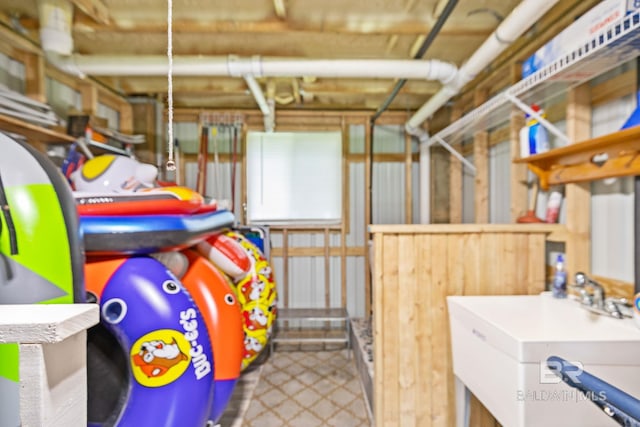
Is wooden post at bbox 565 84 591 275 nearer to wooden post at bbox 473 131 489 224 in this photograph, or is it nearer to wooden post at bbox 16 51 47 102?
wooden post at bbox 473 131 489 224

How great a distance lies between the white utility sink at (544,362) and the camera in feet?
3.27

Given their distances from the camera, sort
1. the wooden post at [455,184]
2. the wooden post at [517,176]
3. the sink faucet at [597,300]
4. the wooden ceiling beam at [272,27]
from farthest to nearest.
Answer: the wooden post at [455,184] < the wooden post at [517,176] < the wooden ceiling beam at [272,27] < the sink faucet at [597,300]

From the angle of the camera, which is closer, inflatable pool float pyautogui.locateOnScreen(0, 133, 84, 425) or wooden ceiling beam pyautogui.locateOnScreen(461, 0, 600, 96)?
inflatable pool float pyautogui.locateOnScreen(0, 133, 84, 425)

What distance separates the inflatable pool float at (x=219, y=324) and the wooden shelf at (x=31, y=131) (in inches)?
48.6

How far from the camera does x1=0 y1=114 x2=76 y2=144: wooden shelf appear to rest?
169 centimetres

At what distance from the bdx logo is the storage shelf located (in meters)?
1.10

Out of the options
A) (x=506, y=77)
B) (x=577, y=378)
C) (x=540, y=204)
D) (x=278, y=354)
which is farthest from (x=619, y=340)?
(x=278, y=354)

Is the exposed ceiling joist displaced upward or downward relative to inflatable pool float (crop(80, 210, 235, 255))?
upward

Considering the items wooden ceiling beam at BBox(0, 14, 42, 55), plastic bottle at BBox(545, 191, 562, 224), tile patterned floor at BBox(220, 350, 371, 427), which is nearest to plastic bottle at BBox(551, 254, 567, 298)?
plastic bottle at BBox(545, 191, 562, 224)

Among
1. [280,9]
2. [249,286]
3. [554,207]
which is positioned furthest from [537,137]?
[249,286]

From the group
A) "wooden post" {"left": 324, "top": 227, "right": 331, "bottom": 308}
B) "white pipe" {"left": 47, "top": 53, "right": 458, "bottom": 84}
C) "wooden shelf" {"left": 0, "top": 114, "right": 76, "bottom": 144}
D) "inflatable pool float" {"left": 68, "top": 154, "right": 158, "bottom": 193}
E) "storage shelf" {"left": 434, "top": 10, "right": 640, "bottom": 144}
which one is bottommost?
"wooden post" {"left": 324, "top": 227, "right": 331, "bottom": 308}

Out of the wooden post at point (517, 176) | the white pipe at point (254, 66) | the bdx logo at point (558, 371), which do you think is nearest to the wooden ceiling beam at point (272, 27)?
the white pipe at point (254, 66)

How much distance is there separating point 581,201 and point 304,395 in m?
2.19

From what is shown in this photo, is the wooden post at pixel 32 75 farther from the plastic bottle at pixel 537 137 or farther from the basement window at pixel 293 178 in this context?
the plastic bottle at pixel 537 137
